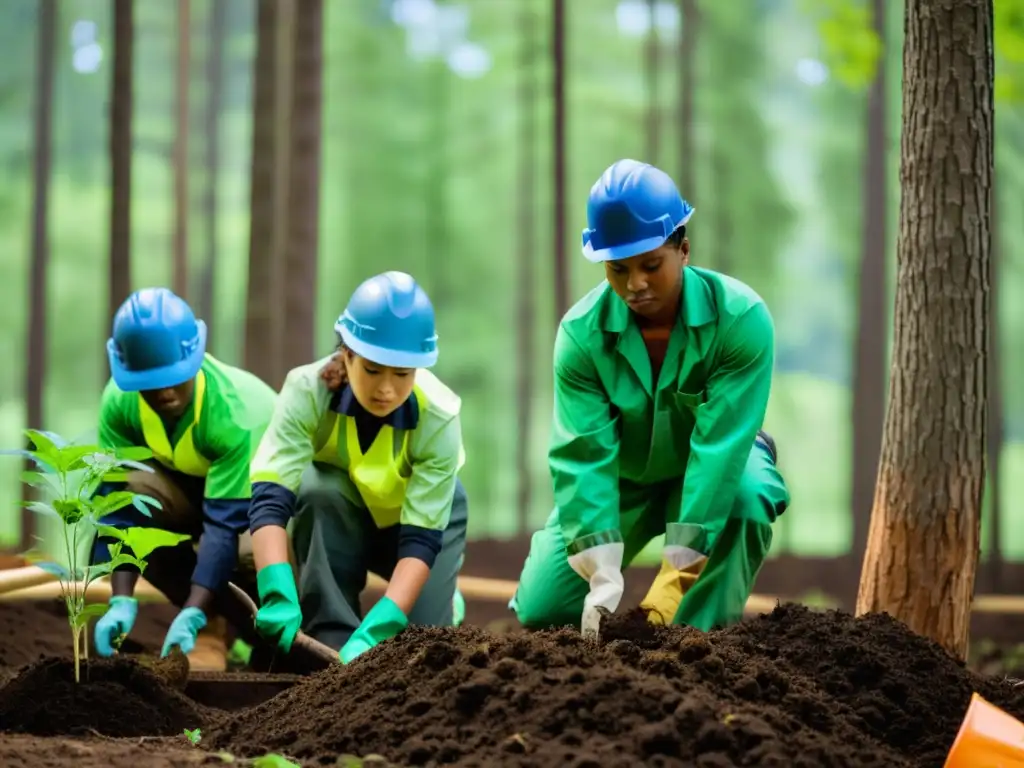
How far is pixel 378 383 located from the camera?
4070mm

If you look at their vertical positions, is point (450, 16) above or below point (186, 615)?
above

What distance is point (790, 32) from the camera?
16.3 m

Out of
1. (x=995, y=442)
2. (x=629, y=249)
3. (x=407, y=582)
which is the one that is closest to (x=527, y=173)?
(x=995, y=442)

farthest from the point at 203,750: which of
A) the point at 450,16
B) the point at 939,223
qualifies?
the point at 450,16

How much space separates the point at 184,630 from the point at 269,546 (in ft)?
1.56

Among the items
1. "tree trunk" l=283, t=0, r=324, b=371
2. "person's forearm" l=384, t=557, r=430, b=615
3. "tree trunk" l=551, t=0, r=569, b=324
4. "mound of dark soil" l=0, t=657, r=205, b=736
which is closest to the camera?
"mound of dark soil" l=0, t=657, r=205, b=736

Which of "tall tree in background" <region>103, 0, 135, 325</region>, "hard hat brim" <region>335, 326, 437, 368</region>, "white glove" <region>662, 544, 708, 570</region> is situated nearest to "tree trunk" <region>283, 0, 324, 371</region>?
"tall tree in background" <region>103, 0, 135, 325</region>

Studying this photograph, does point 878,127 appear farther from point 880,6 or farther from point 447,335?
point 447,335

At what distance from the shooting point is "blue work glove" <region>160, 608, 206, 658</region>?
4227 millimetres

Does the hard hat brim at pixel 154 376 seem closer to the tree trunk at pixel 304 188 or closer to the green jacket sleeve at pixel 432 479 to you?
the green jacket sleeve at pixel 432 479

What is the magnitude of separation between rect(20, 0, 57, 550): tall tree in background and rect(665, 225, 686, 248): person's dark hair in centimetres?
777

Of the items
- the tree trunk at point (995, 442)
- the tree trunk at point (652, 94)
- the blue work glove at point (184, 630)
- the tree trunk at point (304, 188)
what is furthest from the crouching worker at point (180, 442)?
the tree trunk at point (652, 94)

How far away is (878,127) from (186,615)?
8.60 metres

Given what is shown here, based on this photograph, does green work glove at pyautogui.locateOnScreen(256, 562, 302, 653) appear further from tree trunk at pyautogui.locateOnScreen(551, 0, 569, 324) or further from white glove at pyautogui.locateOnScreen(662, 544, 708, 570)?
tree trunk at pyautogui.locateOnScreen(551, 0, 569, 324)
